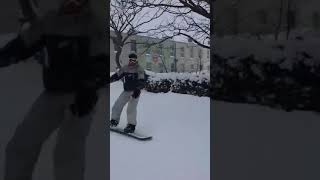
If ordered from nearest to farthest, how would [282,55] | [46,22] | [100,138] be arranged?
[282,55] < [46,22] < [100,138]

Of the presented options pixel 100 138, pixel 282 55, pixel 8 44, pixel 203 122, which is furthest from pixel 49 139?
pixel 203 122

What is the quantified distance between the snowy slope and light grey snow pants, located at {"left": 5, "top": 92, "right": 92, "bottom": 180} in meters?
1.24

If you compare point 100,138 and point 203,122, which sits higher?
point 100,138

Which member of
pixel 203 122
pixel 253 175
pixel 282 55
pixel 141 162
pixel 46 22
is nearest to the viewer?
pixel 282 55

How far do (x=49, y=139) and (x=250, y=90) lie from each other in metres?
0.71

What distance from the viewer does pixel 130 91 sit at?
167 inches

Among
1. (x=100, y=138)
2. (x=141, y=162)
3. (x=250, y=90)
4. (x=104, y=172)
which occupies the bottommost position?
(x=141, y=162)

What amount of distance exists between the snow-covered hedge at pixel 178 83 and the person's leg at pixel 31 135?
4.56m

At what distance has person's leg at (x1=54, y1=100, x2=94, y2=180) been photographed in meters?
1.30

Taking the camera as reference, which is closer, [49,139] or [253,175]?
[253,175]

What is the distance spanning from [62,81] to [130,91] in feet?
9.75

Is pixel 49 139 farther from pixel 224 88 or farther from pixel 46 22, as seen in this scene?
pixel 224 88

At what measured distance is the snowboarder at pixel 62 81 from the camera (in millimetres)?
1229

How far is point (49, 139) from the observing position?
50.6 inches
